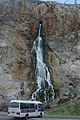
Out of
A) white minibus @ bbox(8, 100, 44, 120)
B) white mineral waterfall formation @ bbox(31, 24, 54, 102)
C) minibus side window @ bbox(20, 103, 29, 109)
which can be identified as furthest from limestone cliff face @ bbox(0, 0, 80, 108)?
minibus side window @ bbox(20, 103, 29, 109)

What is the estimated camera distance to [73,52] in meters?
41.8

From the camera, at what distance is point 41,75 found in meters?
37.8

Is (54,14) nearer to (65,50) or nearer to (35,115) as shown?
(65,50)

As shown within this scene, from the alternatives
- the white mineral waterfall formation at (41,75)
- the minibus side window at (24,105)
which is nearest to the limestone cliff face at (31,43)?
the white mineral waterfall formation at (41,75)

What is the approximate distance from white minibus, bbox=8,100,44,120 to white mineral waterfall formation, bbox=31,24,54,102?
35.9ft

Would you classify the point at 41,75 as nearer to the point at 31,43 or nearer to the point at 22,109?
the point at 31,43

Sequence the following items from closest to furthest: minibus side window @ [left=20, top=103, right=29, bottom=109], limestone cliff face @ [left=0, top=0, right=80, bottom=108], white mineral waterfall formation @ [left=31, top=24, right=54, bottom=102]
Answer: minibus side window @ [left=20, top=103, right=29, bottom=109]
limestone cliff face @ [left=0, top=0, right=80, bottom=108]
white mineral waterfall formation @ [left=31, top=24, right=54, bottom=102]

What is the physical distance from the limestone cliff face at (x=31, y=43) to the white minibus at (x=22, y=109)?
33.3 feet

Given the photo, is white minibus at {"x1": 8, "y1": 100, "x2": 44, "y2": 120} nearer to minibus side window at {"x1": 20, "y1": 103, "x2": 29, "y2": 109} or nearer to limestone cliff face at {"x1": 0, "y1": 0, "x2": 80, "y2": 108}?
minibus side window at {"x1": 20, "y1": 103, "x2": 29, "y2": 109}

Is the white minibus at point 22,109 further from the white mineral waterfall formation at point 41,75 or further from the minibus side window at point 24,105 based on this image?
the white mineral waterfall formation at point 41,75

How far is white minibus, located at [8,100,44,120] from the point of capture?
20.7m

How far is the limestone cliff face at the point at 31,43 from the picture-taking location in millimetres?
34906

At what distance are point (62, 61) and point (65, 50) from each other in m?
2.47

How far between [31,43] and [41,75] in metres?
6.64
